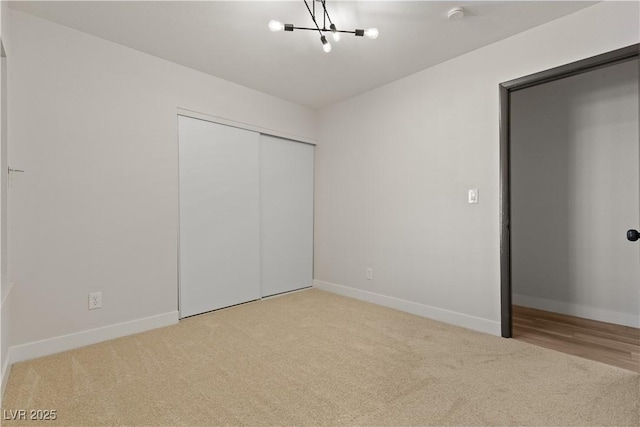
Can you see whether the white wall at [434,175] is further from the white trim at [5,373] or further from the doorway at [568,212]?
the white trim at [5,373]

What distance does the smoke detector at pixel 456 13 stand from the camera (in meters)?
2.12

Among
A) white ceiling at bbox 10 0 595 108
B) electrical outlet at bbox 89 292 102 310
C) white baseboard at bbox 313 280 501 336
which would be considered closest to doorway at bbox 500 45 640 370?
white baseboard at bbox 313 280 501 336

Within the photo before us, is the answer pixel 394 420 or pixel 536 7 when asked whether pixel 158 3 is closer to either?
pixel 536 7

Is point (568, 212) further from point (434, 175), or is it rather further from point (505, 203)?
point (434, 175)

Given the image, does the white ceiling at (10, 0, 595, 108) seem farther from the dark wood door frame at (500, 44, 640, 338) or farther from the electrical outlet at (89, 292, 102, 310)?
the electrical outlet at (89, 292, 102, 310)

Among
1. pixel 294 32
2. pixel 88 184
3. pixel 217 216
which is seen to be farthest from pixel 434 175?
pixel 88 184

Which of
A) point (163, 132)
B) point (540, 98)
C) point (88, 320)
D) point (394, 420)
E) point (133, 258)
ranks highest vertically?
point (540, 98)

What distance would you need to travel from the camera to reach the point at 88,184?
2.40 m

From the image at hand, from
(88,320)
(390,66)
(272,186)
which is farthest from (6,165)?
(390,66)

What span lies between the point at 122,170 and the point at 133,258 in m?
0.74

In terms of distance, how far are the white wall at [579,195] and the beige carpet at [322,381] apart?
125cm

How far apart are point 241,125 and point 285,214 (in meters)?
1.18

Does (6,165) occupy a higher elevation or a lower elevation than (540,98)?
lower

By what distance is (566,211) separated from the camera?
316 centimetres
